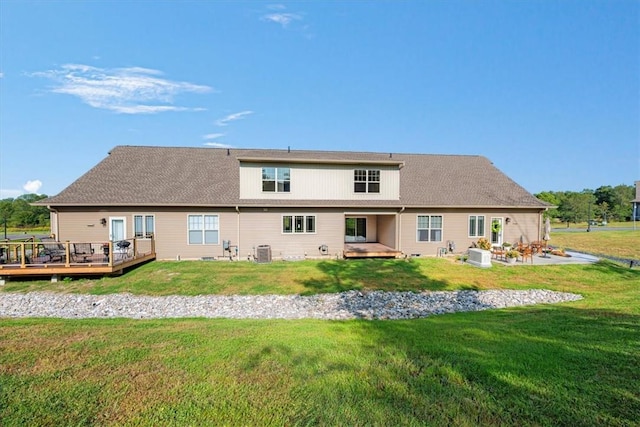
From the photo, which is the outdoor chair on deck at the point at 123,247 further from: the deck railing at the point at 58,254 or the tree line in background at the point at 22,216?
the tree line in background at the point at 22,216

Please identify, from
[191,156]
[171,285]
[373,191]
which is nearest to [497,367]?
[171,285]

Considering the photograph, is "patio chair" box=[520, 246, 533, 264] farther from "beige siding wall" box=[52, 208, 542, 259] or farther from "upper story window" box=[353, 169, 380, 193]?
Answer: "upper story window" box=[353, 169, 380, 193]

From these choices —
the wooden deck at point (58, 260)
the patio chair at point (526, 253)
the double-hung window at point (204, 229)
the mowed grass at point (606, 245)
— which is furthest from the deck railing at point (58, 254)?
the mowed grass at point (606, 245)

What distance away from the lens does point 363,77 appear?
22.8 m

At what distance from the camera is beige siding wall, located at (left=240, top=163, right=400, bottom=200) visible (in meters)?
15.3

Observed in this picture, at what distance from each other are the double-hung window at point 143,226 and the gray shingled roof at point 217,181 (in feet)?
2.38

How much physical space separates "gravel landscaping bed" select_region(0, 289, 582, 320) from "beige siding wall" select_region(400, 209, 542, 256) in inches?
216

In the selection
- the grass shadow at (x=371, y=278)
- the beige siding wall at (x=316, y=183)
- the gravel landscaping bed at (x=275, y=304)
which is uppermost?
the beige siding wall at (x=316, y=183)

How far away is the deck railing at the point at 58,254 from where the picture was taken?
1129 centimetres

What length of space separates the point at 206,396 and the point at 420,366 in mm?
2533

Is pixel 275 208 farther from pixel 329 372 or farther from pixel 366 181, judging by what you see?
pixel 329 372

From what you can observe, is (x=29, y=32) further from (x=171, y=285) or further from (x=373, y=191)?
(x=373, y=191)

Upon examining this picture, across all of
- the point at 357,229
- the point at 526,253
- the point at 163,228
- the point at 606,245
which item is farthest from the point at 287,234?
the point at 606,245

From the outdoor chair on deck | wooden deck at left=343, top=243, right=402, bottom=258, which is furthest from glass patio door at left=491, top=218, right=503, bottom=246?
the outdoor chair on deck
